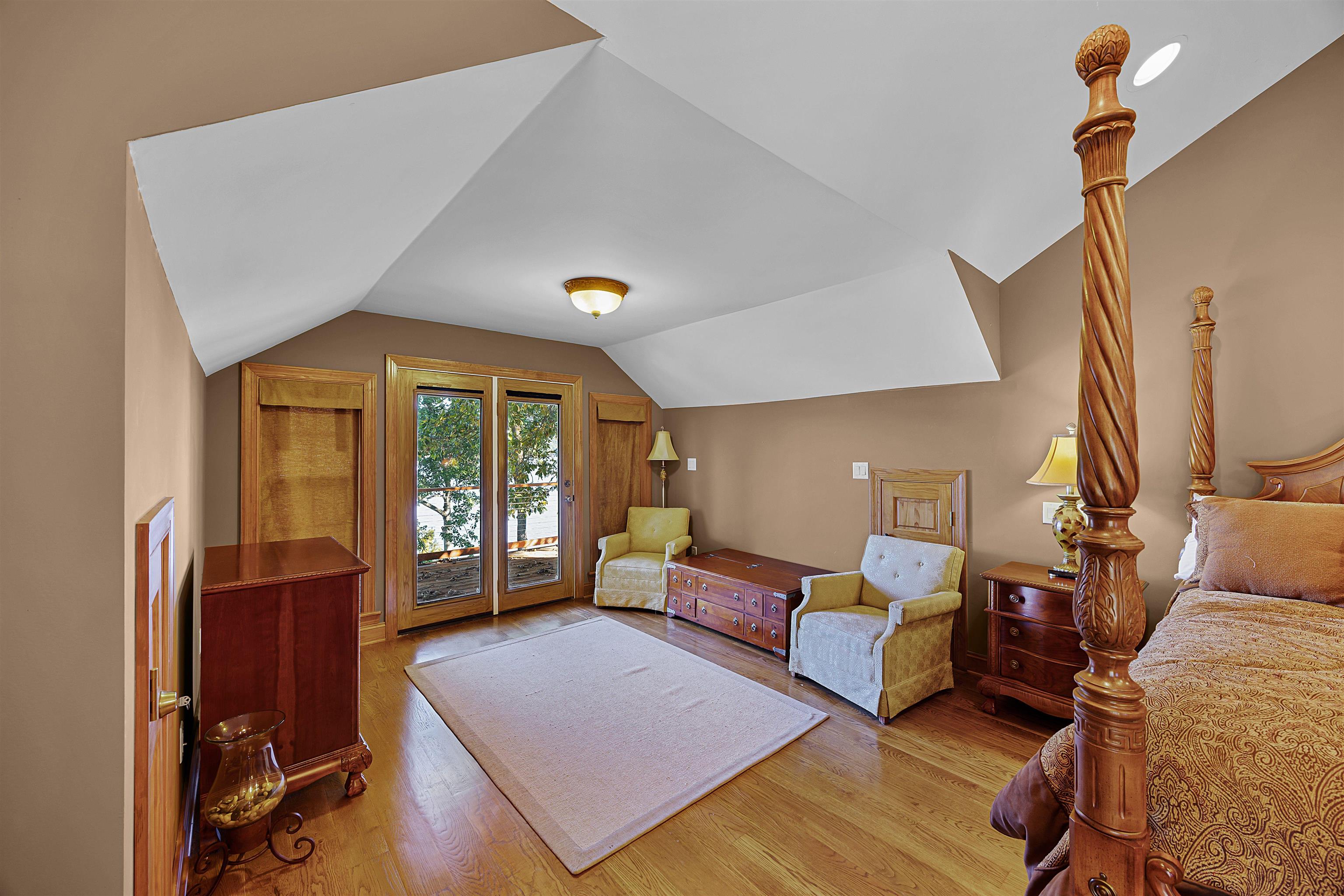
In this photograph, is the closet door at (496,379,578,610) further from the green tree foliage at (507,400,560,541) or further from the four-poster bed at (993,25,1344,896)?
the four-poster bed at (993,25,1344,896)

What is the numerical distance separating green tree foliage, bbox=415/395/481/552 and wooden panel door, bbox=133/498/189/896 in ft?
Result: 8.80

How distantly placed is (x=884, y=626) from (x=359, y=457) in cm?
372

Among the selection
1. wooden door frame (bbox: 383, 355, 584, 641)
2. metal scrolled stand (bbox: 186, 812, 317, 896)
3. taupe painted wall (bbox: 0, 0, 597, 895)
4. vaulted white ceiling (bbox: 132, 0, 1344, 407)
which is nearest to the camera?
taupe painted wall (bbox: 0, 0, 597, 895)

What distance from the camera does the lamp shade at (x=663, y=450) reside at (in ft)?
17.8

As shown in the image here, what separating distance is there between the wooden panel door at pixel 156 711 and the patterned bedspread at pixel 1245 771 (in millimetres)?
1736

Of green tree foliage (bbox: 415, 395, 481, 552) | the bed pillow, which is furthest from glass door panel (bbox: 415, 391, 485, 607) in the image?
the bed pillow

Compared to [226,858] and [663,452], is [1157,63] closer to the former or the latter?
[663,452]

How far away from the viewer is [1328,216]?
223cm

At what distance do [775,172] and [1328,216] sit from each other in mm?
2354

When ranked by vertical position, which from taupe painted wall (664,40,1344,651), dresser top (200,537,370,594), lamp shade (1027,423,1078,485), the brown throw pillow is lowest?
dresser top (200,537,370,594)

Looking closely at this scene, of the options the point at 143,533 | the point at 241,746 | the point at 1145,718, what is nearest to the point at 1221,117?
the point at 1145,718

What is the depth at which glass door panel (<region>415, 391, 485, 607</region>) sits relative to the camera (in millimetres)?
4219

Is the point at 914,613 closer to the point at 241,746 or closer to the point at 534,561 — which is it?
the point at 241,746

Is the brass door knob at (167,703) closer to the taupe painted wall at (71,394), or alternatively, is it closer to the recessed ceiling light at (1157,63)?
the taupe painted wall at (71,394)
